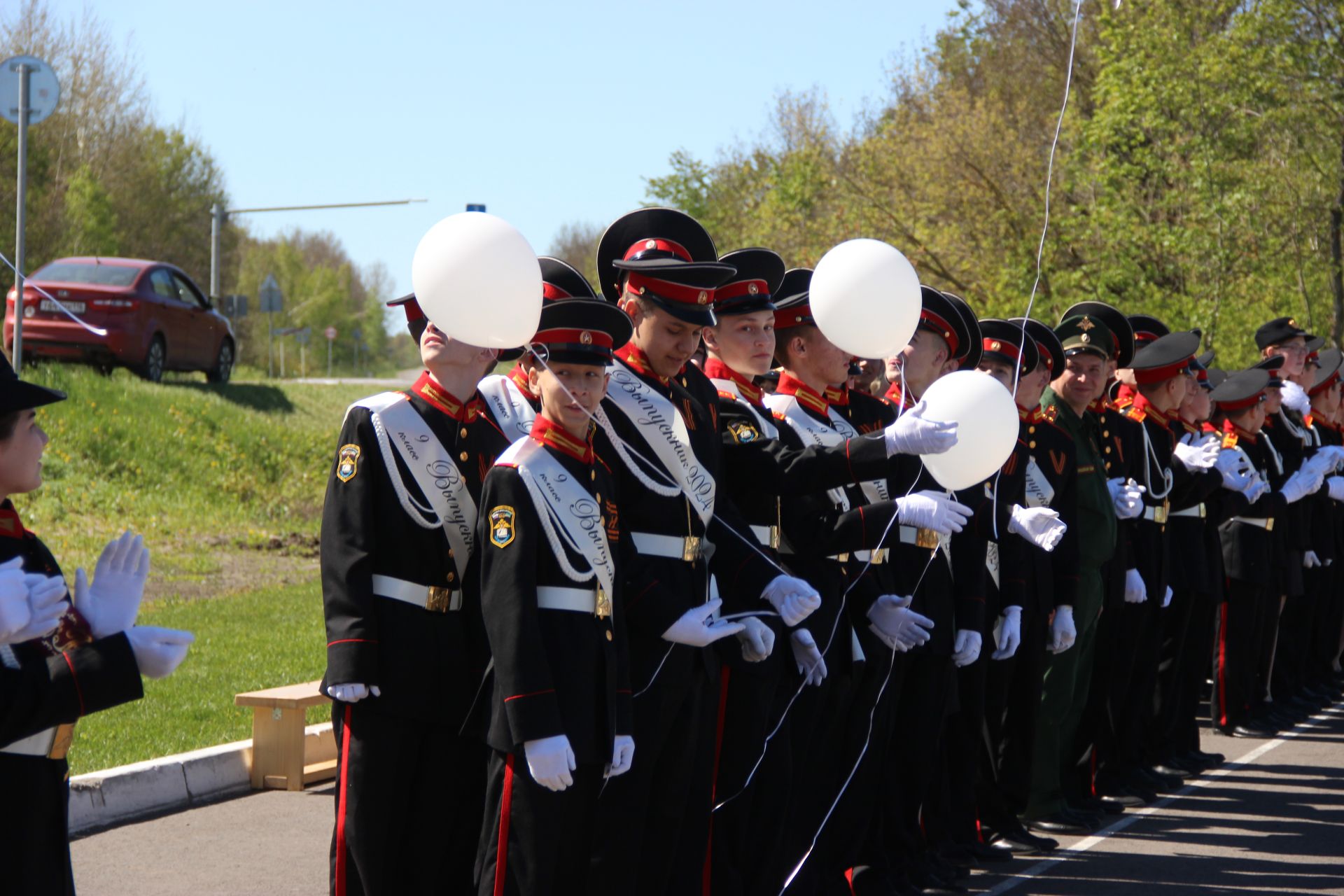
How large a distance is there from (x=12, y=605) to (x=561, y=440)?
1570mm

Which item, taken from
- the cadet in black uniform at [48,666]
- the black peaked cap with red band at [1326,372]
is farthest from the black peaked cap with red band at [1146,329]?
the cadet in black uniform at [48,666]

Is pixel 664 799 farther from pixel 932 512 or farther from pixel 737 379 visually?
pixel 737 379

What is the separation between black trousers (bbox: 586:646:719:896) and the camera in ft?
13.7

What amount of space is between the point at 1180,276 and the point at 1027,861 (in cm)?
1246

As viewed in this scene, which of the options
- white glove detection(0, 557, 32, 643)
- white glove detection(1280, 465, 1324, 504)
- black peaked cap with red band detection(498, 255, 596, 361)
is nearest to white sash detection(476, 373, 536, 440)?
black peaked cap with red band detection(498, 255, 596, 361)

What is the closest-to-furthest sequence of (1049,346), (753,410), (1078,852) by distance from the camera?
(753,410) < (1078,852) < (1049,346)

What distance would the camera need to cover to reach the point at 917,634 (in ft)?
17.9

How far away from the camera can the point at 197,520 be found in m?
15.2

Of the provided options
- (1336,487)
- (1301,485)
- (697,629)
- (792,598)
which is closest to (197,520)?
(1301,485)

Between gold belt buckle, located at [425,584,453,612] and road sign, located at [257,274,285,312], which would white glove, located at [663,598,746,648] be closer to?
gold belt buckle, located at [425,584,453,612]

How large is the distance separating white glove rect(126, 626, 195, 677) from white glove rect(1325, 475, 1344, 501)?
9.32 meters

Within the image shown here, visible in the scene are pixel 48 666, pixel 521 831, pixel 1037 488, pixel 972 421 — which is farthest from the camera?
pixel 1037 488

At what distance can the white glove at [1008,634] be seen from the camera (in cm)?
636

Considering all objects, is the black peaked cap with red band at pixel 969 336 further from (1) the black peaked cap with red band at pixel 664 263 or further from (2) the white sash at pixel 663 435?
(2) the white sash at pixel 663 435
